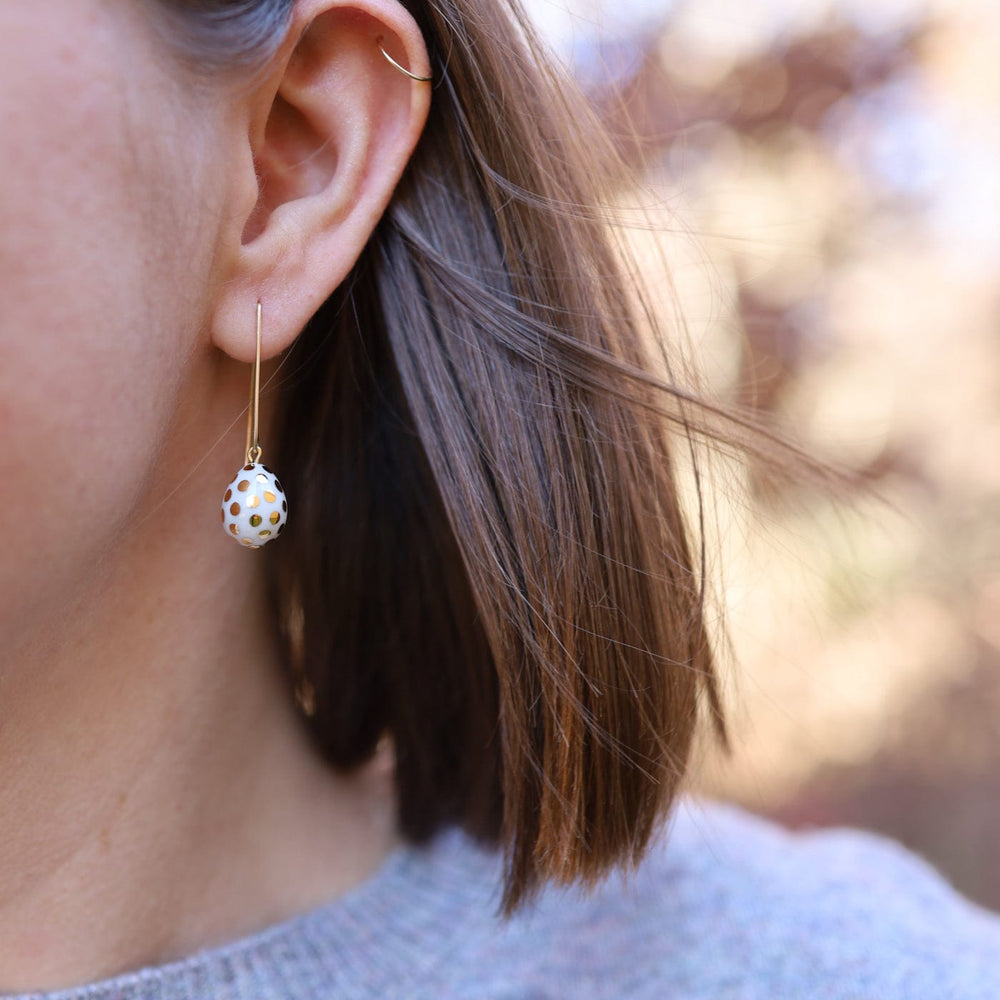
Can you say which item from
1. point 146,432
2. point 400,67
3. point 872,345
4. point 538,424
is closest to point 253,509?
point 146,432

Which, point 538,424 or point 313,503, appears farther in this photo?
point 313,503

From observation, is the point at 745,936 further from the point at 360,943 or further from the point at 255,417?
the point at 255,417

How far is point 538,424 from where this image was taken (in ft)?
3.05

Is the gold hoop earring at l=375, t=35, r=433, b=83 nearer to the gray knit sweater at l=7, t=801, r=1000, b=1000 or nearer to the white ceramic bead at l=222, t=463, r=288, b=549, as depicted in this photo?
the white ceramic bead at l=222, t=463, r=288, b=549

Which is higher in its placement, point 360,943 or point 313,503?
point 313,503

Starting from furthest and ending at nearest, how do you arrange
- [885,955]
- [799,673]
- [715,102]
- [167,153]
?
1. [799,673]
2. [715,102]
3. [885,955]
4. [167,153]

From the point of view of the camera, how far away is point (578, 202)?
981 mm

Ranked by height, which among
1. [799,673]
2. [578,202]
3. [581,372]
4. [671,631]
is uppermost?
[578,202]

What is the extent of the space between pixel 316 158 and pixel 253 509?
347 mm

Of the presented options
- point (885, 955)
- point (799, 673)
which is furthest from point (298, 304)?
Result: point (799, 673)

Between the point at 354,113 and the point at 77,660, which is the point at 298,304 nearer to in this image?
the point at 354,113

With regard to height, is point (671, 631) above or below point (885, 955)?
above

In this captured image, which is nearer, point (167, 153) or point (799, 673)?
point (167, 153)

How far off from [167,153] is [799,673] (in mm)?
3100
